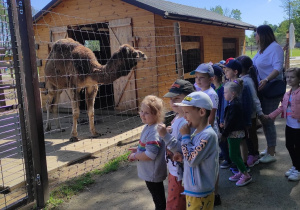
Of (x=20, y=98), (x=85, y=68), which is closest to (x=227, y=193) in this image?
(x=20, y=98)

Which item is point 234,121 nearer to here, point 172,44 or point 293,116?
point 293,116

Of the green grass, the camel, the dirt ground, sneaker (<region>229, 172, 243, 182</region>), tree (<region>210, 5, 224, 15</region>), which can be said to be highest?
tree (<region>210, 5, 224, 15</region>)

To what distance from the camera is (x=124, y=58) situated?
20.3 feet

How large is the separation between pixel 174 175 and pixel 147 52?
21.2 feet

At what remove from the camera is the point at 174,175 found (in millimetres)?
2502

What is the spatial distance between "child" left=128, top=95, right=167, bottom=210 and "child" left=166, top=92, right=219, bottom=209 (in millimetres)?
441

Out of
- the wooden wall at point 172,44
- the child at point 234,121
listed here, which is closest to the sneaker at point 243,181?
the child at point 234,121

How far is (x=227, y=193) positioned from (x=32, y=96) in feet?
9.04

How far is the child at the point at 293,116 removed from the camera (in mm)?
3682

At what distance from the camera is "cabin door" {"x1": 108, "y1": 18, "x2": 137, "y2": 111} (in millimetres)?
8781

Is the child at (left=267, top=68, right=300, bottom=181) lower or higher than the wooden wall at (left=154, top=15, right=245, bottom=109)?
lower

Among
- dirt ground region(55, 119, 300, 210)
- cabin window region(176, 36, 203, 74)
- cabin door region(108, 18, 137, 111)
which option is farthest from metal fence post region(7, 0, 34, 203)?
cabin window region(176, 36, 203, 74)

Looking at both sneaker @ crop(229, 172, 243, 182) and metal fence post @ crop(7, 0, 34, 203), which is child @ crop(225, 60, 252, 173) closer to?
sneaker @ crop(229, 172, 243, 182)

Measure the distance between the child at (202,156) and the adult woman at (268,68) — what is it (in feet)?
8.12
